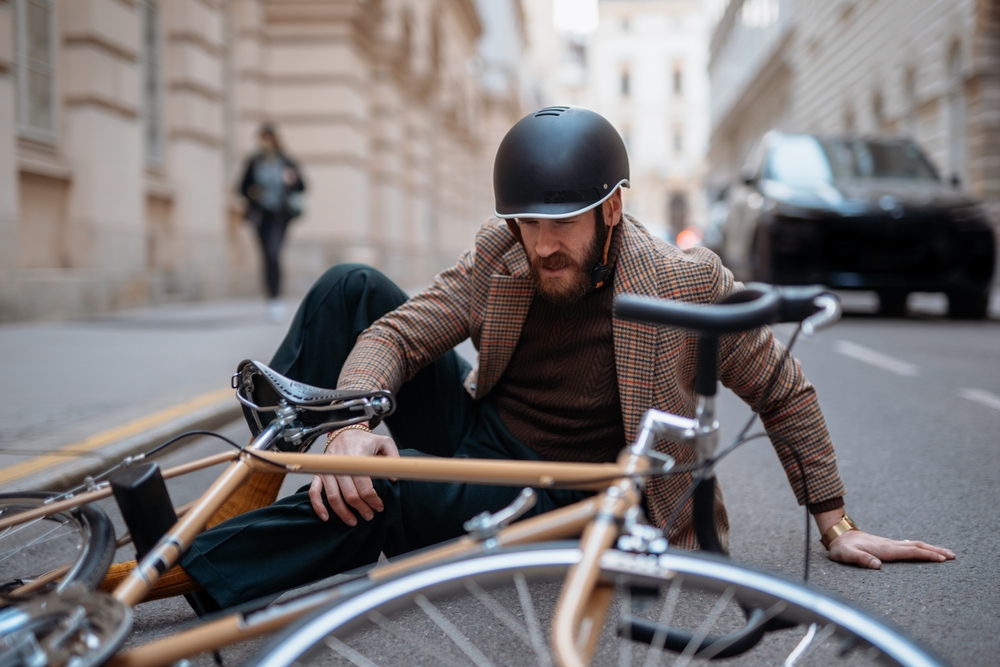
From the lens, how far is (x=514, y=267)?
243cm

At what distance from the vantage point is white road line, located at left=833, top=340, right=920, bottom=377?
253 inches

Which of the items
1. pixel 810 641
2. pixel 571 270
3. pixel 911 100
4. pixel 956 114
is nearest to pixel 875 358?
pixel 571 270

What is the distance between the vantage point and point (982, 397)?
5.47 m

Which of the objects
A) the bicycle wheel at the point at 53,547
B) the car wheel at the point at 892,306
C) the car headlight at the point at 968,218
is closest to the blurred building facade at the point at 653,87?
the car wheel at the point at 892,306

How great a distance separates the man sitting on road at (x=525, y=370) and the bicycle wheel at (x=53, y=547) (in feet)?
0.95

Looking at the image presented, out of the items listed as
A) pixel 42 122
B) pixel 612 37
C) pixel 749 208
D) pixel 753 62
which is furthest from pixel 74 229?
pixel 612 37

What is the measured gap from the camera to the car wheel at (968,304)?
967 centimetres

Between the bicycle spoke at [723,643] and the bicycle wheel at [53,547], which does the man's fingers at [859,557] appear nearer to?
the bicycle spoke at [723,643]

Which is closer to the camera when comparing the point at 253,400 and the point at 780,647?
the point at 780,647

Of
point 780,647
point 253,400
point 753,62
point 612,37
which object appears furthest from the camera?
point 612,37

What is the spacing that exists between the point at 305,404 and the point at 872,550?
1.50 meters

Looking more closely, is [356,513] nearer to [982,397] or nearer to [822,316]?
[822,316]

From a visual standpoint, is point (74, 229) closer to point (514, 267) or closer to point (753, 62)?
point (514, 267)

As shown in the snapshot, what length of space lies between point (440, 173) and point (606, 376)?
27.1 metres
